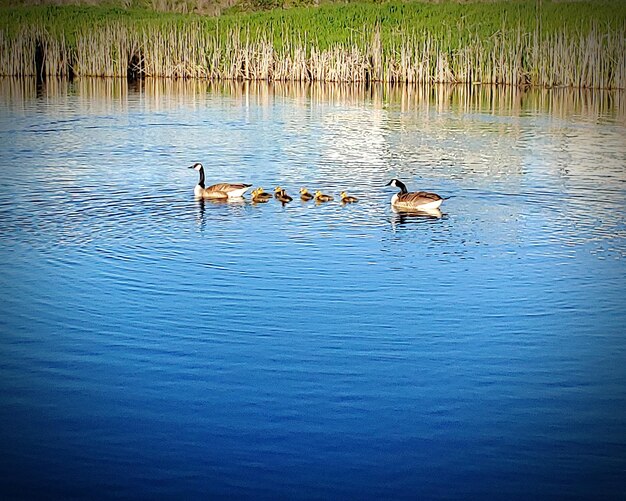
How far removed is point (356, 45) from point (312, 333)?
2962 cm

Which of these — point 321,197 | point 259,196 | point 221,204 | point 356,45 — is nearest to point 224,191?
point 221,204

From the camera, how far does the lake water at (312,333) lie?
570cm

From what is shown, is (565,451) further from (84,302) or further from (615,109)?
(615,109)

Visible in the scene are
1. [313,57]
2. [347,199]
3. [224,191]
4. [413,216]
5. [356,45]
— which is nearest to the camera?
[413,216]

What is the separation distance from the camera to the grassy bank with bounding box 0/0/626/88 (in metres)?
31.9

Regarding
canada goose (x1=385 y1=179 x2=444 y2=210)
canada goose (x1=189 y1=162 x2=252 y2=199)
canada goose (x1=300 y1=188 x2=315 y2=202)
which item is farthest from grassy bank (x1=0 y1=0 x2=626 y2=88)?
canada goose (x1=189 y1=162 x2=252 y2=199)

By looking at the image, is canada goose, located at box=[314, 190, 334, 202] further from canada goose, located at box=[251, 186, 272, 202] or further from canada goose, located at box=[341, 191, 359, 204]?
canada goose, located at box=[251, 186, 272, 202]

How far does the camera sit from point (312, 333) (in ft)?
25.9

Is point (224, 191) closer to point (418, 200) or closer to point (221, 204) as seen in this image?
point (221, 204)

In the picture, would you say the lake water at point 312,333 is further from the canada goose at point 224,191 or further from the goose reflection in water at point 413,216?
the canada goose at point 224,191

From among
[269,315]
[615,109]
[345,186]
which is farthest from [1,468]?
[615,109]

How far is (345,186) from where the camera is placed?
14961 millimetres

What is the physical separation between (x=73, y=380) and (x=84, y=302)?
5.99 ft

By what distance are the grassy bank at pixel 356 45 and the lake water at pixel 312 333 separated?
15.4 m
